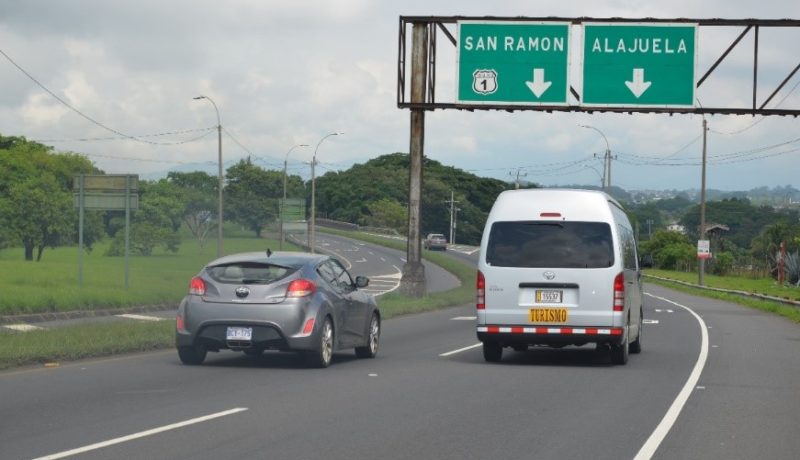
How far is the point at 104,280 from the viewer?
145 feet

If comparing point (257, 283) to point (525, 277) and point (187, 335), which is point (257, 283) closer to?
point (187, 335)

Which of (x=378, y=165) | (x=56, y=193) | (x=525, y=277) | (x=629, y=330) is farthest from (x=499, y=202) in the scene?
(x=378, y=165)

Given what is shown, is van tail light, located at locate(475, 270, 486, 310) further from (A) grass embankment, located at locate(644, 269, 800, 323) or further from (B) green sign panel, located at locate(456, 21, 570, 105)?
(A) grass embankment, located at locate(644, 269, 800, 323)

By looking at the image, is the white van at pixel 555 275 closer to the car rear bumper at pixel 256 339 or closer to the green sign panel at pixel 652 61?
the car rear bumper at pixel 256 339

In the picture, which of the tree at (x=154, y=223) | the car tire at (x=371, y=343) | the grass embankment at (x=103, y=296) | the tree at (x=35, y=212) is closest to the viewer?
the grass embankment at (x=103, y=296)

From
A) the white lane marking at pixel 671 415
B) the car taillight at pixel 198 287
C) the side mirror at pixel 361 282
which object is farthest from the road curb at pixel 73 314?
the white lane marking at pixel 671 415

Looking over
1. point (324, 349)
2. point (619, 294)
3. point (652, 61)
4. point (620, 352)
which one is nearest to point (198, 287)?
point (324, 349)

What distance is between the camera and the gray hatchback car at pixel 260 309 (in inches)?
593

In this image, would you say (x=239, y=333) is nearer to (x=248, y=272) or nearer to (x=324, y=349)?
(x=248, y=272)

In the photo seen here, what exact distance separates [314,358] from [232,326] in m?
1.20

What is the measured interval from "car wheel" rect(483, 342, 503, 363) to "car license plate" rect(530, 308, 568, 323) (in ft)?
3.34

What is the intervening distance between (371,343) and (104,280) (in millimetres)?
28982

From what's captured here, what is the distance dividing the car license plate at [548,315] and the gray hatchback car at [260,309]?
282cm

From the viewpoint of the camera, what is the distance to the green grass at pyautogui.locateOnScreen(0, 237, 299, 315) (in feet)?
105
